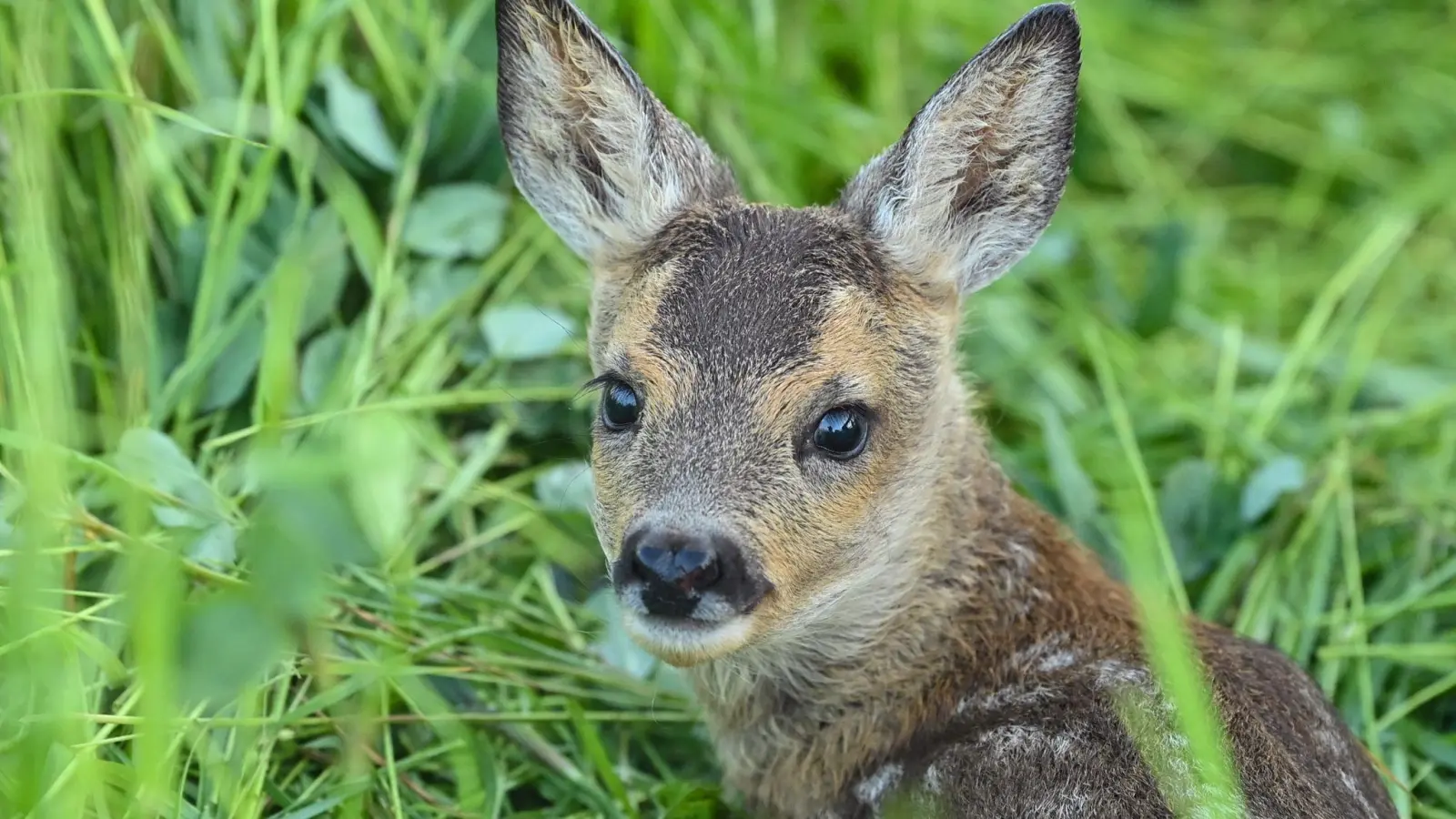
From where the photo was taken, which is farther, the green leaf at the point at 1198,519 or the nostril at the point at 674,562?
the green leaf at the point at 1198,519

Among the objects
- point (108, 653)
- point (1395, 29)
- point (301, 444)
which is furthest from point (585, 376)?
point (1395, 29)

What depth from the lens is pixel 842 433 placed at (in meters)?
3.88

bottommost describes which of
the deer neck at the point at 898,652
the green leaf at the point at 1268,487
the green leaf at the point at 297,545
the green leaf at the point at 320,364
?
the green leaf at the point at 1268,487

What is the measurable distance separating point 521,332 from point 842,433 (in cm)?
188

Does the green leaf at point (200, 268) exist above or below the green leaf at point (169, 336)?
above

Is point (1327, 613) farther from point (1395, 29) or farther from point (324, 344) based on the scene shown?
point (1395, 29)

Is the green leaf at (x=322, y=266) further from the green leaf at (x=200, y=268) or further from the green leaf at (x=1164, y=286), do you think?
the green leaf at (x=1164, y=286)

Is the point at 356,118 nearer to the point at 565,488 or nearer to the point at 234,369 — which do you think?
the point at 234,369

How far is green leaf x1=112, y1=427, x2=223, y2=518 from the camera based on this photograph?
169 inches

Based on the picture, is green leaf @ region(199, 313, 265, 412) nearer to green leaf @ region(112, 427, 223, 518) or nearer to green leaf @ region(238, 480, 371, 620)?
green leaf @ region(112, 427, 223, 518)

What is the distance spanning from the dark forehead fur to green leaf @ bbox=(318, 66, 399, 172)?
165 centimetres

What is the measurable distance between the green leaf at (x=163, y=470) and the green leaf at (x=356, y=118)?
1486 millimetres

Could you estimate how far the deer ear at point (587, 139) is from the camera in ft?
14.1

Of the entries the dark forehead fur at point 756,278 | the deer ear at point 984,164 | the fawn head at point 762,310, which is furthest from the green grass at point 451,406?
the deer ear at point 984,164
